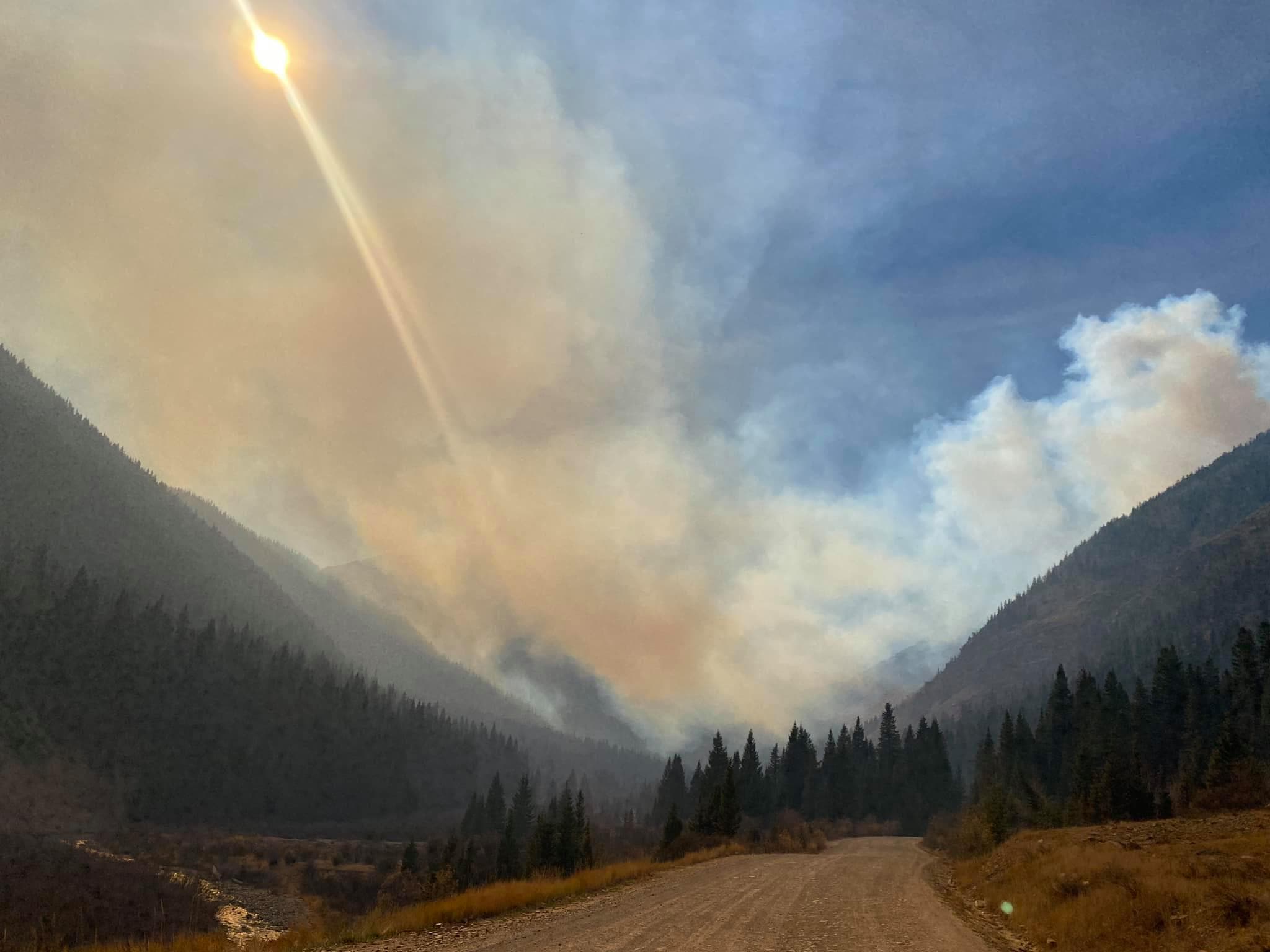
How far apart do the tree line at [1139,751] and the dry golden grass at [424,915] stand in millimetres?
31528

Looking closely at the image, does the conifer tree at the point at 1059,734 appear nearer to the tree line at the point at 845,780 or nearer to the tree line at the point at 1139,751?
the tree line at the point at 1139,751

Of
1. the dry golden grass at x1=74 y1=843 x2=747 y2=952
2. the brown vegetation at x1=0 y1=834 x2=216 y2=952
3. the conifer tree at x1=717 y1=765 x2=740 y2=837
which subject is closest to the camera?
the dry golden grass at x1=74 y1=843 x2=747 y2=952

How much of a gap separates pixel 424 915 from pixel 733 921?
25.4 ft

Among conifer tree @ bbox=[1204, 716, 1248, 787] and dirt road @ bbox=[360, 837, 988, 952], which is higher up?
conifer tree @ bbox=[1204, 716, 1248, 787]

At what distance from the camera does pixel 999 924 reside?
20.0 m

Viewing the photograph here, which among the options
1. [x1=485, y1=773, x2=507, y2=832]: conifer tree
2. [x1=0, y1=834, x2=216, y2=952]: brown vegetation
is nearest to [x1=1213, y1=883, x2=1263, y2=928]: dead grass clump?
[x1=0, y1=834, x2=216, y2=952]: brown vegetation

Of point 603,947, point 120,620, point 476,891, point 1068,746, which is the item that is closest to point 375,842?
point 120,620

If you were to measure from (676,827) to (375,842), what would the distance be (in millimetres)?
104118

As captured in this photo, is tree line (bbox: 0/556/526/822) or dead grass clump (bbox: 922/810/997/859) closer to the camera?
dead grass clump (bbox: 922/810/997/859)

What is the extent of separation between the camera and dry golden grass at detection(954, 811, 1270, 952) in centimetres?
1360

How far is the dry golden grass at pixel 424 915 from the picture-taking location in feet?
47.6

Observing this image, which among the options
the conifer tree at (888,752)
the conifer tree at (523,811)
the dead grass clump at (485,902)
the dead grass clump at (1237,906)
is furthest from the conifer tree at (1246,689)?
the conifer tree at (523,811)

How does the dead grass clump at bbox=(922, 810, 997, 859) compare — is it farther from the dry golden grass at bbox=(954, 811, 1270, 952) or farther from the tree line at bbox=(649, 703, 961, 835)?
the tree line at bbox=(649, 703, 961, 835)

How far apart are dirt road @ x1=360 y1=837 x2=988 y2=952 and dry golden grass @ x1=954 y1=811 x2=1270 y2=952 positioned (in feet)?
7.53
